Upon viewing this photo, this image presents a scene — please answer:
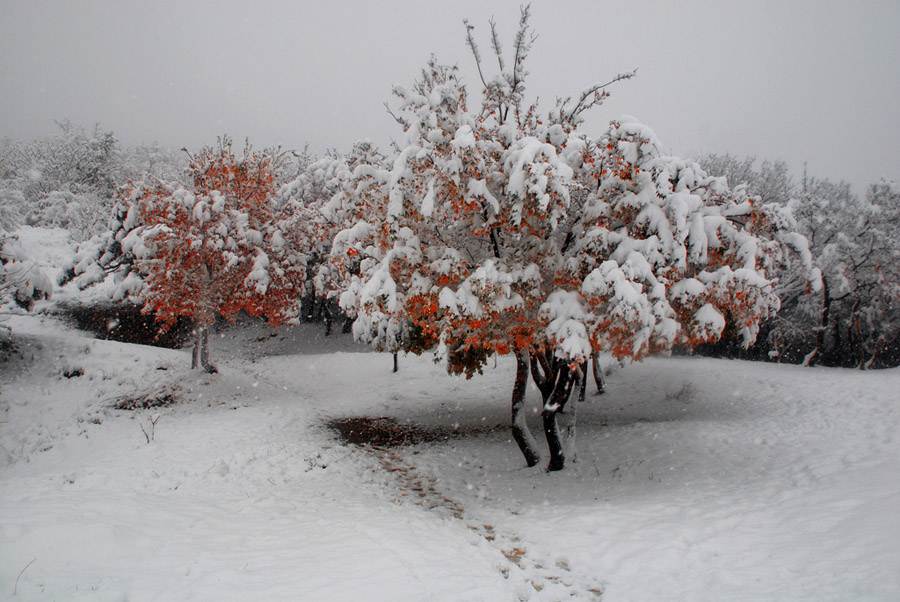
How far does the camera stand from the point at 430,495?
1064 cm

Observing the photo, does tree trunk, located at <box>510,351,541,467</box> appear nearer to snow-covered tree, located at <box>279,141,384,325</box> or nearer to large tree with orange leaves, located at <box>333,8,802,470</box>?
large tree with orange leaves, located at <box>333,8,802,470</box>

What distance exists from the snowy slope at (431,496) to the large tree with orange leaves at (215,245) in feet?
10.8

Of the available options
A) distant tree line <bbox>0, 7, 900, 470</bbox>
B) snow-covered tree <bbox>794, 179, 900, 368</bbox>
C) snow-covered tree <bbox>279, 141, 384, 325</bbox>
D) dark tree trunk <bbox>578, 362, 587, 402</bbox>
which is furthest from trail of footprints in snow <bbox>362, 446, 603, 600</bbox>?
snow-covered tree <bbox>794, 179, 900, 368</bbox>

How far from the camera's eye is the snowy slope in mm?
5766

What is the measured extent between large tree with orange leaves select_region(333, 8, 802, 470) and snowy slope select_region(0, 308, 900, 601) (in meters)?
3.10

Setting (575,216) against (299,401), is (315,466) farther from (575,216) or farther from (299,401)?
(575,216)

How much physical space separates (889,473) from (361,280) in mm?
11306

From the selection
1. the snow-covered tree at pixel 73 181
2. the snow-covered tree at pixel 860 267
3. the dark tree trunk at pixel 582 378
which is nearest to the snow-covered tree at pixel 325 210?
the dark tree trunk at pixel 582 378

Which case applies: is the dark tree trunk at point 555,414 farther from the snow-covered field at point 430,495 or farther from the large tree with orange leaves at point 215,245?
the large tree with orange leaves at point 215,245

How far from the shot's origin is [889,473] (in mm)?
8414

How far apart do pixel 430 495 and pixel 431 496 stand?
0.07m

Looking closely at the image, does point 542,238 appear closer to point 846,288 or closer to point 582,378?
point 582,378

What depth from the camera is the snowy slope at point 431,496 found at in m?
5.77

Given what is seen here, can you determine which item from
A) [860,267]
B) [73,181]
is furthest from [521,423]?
[73,181]
